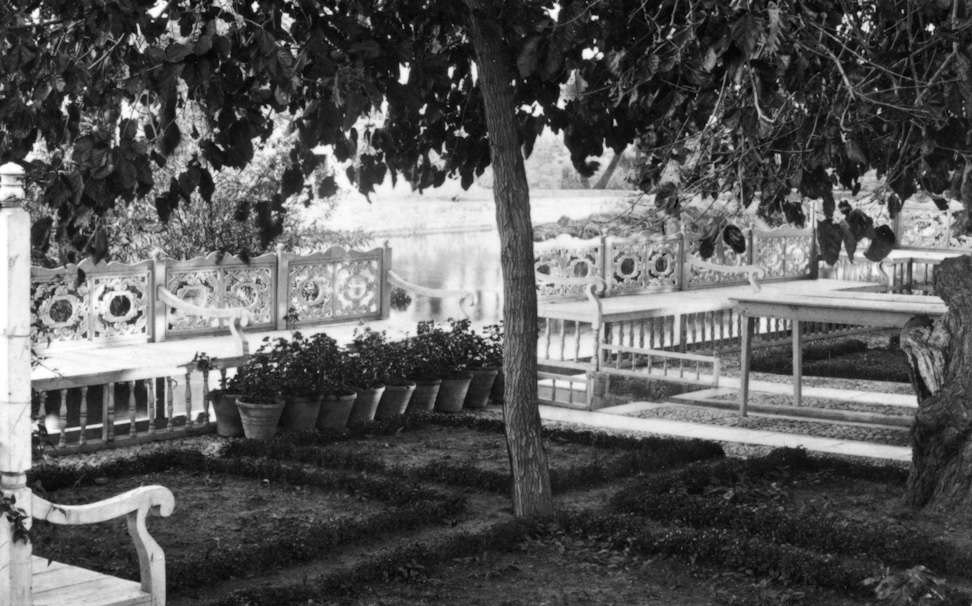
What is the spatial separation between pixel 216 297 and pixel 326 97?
5613mm

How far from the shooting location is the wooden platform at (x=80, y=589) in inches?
171

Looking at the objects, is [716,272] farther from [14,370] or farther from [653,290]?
[14,370]

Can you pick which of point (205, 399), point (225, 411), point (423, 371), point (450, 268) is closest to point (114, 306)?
point (205, 399)

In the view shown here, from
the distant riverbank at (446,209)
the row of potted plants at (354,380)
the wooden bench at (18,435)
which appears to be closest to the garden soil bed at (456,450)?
the row of potted plants at (354,380)

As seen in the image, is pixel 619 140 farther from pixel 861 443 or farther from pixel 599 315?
pixel 599 315

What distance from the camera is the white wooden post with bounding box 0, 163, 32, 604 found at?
3.99 m

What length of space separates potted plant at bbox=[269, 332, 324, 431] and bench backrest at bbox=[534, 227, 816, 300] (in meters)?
3.27

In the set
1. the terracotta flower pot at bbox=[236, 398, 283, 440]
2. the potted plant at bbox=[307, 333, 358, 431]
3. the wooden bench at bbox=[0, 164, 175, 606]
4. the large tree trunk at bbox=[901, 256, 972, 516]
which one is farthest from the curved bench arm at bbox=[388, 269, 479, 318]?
the wooden bench at bbox=[0, 164, 175, 606]

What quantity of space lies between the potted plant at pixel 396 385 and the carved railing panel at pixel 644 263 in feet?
13.6

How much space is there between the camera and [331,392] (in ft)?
31.8

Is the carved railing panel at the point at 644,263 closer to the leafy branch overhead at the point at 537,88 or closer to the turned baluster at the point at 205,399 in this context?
the turned baluster at the point at 205,399

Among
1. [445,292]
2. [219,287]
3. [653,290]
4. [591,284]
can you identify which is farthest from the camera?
[653,290]

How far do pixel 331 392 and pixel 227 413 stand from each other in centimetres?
73

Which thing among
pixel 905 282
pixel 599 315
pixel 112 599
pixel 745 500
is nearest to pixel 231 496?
pixel 745 500
